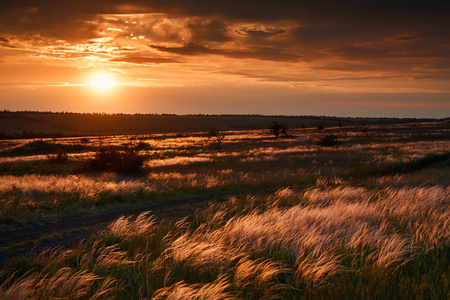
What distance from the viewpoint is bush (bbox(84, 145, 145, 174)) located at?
20.5 meters

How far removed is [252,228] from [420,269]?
101 inches

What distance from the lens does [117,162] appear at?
2106 cm

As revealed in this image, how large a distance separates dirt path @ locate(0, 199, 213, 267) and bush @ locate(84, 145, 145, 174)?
29.2ft

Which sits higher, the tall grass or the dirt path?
the tall grass

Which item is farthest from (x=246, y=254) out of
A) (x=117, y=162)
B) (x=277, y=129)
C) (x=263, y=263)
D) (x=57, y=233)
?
(x=277, y=129)

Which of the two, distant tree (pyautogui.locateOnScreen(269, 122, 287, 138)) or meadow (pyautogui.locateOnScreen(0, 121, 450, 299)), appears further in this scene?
distant tree (pyautogui.locateOnScreen(269, 122, 287, 138))

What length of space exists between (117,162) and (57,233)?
1272cm

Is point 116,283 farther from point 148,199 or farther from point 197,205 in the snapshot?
point 148,199

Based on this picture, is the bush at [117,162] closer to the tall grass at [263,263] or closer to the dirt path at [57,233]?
the dirt path at [57,233]

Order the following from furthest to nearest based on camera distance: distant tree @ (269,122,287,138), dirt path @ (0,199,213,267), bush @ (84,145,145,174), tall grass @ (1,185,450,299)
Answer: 1. distant tree @ (269,122,287,138)
2. bush @ (84,145,145,174)
3. dirt path @ (0,199,213,267)
4. tall grass @ (1,185,450,299)

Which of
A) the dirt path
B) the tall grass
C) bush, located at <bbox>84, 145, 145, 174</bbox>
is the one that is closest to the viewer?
the tall grass

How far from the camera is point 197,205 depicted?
12.0m

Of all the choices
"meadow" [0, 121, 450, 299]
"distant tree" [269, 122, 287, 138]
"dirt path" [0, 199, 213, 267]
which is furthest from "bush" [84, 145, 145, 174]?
"distant tree" [269, 122, 287, 138]

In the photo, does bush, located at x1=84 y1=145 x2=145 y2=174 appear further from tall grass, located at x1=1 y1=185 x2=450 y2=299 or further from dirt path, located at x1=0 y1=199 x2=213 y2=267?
tall grass, located at x1=1 y1=185 x2=450 y2=299
